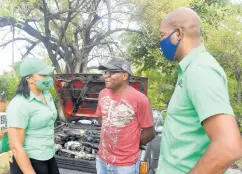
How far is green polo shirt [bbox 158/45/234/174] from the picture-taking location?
3.64 feet

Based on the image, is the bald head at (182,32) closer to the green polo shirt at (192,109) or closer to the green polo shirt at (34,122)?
the green polo shirt at (192,109)

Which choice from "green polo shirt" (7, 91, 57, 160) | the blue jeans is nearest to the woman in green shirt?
"green polo shirt" (7, 91, 57, 160)

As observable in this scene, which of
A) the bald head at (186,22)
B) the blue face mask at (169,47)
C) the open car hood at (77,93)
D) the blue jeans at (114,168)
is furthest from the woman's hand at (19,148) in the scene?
the open car hood at (77,93)

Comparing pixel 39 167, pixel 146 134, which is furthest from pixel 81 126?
pixel 39 167

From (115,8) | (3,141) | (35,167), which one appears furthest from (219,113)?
(115,8)

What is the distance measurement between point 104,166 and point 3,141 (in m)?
1.04

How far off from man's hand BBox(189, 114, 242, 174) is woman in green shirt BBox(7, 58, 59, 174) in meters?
1.55

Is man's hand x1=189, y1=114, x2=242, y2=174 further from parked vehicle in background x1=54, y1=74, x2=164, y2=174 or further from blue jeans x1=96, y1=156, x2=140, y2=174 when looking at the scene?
parked vehicle in background x1=54, y1=74, x2=164, y2=174

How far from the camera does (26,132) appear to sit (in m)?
2.22

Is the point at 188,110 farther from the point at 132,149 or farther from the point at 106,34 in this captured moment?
the point at 106,34

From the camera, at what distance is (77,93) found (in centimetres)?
464

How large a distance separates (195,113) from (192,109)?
0.08ft

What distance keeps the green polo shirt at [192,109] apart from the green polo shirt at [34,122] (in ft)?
3.99

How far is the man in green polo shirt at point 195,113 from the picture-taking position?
108 centimetres
